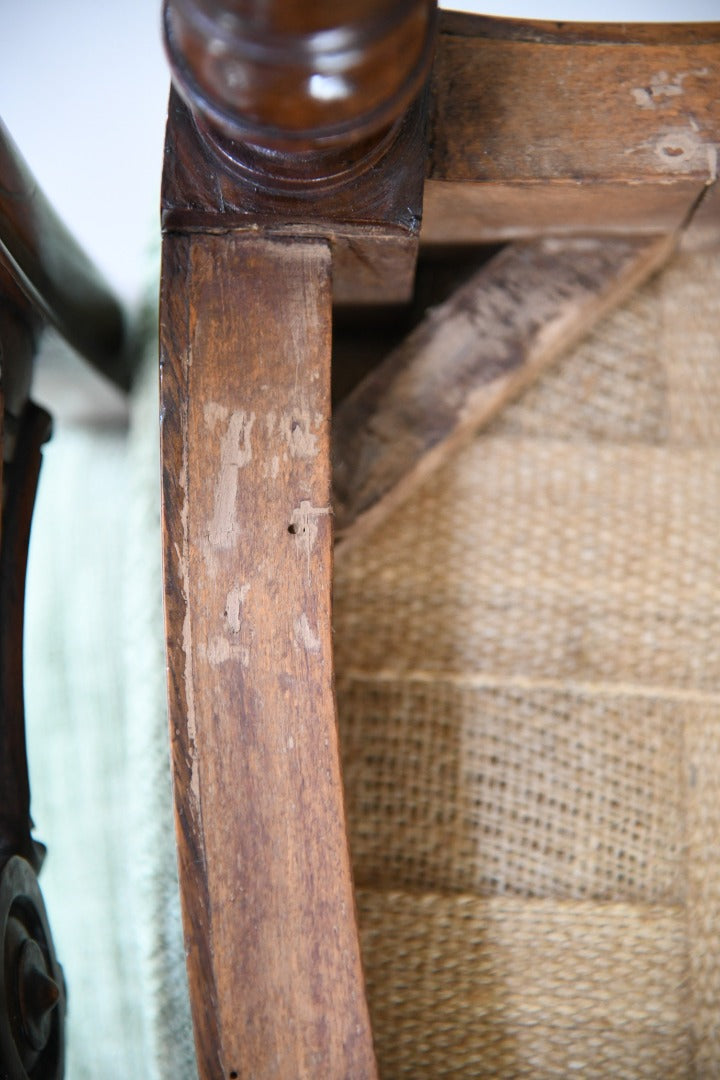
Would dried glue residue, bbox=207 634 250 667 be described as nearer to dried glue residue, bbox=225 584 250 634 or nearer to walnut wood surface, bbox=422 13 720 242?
dried glue residue, bbox=225 584 250 634

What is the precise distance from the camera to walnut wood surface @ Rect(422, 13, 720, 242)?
0.61 meters

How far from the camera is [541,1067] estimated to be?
702mm

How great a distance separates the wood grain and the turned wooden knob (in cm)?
27

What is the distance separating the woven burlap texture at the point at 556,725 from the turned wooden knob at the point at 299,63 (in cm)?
36

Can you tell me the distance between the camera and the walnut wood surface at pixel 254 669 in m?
0.54

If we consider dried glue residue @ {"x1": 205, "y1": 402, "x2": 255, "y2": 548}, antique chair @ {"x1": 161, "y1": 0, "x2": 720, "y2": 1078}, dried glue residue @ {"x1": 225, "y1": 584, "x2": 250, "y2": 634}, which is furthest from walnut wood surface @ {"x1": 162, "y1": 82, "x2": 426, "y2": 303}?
dried glue residue @ {"x1": 225, "y1": 584, "x2": 250, "y2": 634}

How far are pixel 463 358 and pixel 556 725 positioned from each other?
314mm

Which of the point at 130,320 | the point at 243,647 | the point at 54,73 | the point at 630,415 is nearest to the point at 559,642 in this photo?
the point at 630,415

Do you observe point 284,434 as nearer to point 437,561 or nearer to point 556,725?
point 437,561

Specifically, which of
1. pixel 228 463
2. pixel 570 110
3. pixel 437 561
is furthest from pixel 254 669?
pixel 570 110

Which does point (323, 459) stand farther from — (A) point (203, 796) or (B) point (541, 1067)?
(B) point (541, 1067)

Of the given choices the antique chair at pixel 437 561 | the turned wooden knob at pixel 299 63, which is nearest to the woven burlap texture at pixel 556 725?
the antique chair at pixel 437 561

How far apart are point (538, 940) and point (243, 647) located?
0.37 m

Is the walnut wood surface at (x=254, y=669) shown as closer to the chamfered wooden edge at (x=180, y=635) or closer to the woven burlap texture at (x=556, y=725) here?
the chamfered wooden edge at (x=180, y=635)
